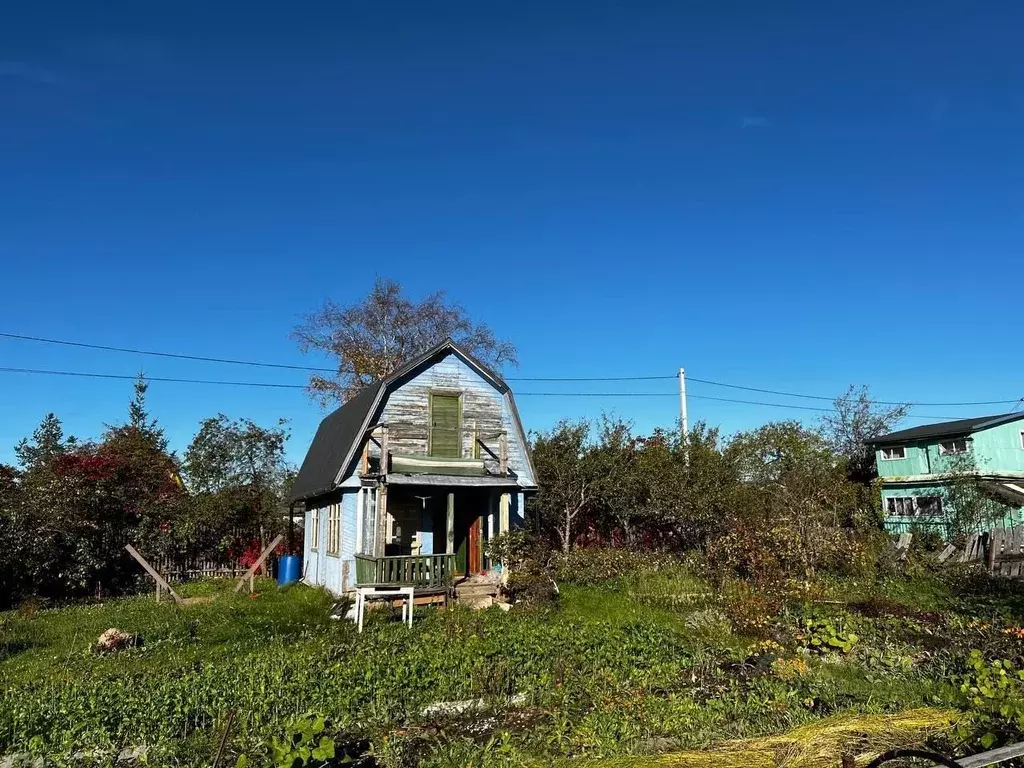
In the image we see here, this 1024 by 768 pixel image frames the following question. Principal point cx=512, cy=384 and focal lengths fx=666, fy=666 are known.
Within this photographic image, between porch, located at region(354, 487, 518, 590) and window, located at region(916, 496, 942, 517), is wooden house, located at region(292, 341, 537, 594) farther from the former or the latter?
window, located at region(916, 496, 942, 517)

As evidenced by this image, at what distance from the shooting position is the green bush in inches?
692

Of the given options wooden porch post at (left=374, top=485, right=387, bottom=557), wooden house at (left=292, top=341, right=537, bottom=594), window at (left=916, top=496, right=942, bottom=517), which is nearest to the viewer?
wooden porch post at (left=374, top=485, right=387, bottom=557)

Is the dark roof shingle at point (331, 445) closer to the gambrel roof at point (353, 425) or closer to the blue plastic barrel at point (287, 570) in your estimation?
the gambrel roof at point (353, 425)

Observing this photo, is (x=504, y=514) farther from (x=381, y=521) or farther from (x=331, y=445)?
(x=331, y=445)

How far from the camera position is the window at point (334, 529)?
56.8 feet

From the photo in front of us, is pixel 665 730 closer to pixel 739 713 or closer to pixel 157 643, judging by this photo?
pixel 739 713

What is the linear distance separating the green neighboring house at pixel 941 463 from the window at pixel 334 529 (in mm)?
20436

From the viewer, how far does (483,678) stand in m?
7.92

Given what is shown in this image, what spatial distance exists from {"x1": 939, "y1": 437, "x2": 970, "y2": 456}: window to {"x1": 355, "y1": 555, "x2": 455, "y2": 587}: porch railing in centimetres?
2168

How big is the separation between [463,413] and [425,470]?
2622 millimetres

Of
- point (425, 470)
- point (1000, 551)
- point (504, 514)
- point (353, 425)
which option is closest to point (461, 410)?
point (425, 470)

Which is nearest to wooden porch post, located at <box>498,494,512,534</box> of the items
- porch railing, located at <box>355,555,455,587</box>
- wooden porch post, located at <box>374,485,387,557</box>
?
porch railing, located at <box>355,555,455,587</box>

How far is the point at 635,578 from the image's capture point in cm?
1716

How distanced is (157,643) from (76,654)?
112 cm
